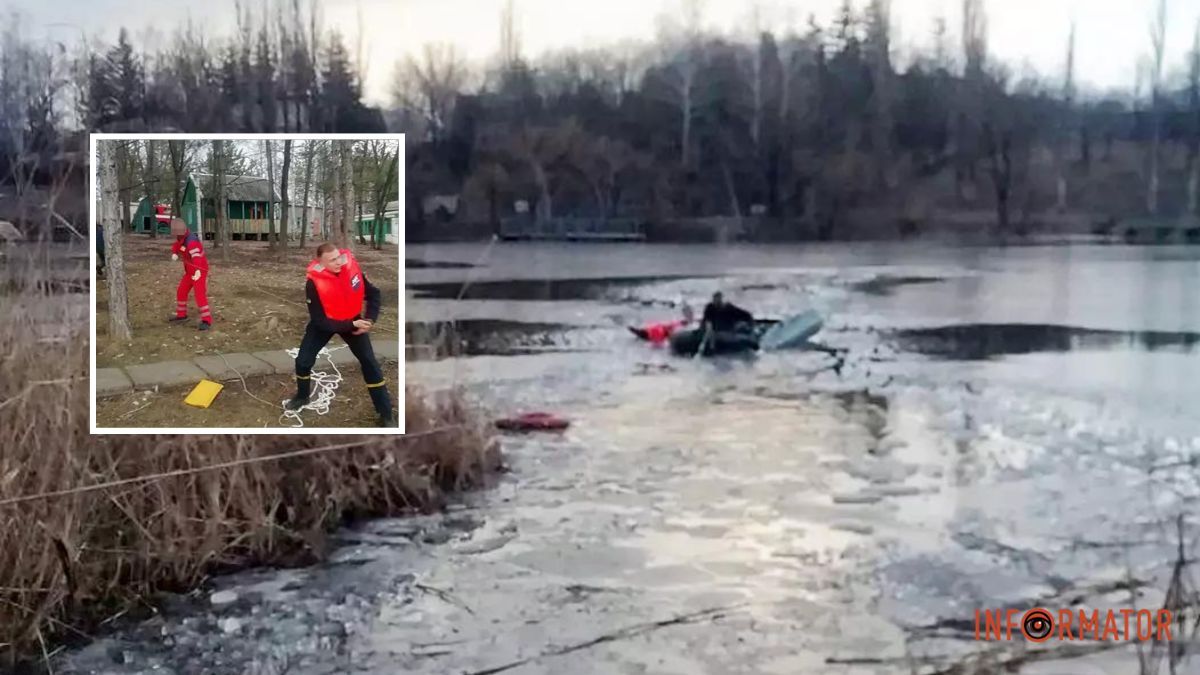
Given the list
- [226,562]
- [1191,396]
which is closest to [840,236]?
[1191,396]

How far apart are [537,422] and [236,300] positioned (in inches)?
28.0

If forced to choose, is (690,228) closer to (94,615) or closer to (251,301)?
(251,301)

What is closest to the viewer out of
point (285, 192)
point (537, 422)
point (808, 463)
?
point (285, 192)

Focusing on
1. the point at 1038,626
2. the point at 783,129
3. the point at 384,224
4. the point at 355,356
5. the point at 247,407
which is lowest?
the point at 1038,626

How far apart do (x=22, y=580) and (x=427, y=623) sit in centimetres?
91

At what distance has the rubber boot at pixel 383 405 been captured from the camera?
Answer: 2.27 metres

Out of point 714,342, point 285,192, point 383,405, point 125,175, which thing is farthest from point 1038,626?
point 125,175

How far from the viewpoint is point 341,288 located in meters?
2.23

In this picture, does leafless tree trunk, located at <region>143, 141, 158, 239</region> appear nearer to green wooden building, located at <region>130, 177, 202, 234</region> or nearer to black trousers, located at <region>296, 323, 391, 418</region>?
green wooden building, located at <region>130, 177, 202, 234</region>

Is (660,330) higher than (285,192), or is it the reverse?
(285,192)

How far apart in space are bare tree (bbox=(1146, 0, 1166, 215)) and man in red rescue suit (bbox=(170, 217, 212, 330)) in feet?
6.84

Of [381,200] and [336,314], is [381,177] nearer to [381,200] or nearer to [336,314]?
[381,200]

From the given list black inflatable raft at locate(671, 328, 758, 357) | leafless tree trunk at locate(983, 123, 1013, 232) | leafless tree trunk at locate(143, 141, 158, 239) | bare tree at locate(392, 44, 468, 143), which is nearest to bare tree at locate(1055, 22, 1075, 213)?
leafless tree trunk at locate(983, 123, 1013, 232)

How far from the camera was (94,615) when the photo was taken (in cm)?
241
